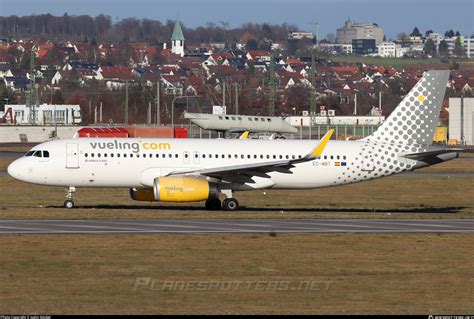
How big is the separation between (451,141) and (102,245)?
106700 millimetres

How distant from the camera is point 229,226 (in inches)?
1794

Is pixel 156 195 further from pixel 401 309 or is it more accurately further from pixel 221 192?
pixel 401 309

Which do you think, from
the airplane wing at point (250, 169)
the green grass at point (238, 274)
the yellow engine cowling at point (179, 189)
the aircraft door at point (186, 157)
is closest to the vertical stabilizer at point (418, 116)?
the airplane wing at point (250, 169)

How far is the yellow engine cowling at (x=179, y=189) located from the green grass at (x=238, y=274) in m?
9.97

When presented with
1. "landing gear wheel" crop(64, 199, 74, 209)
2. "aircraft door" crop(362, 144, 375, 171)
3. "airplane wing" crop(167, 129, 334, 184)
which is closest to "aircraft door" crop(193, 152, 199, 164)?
"airplane wing" crop(167, 129, 334, 184)

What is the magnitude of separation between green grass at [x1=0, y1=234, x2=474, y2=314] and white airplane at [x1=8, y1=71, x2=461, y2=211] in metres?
11.8

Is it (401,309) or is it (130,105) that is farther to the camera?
(130,105)

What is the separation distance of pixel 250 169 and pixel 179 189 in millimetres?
3495

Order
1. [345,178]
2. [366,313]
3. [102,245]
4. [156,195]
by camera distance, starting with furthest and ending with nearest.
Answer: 1. [345,178]
2. [156,195]
3. [102,245]
4. [366,313]

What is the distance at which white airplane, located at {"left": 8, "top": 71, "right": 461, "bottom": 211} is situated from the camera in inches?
2085

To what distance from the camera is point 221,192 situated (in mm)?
53938

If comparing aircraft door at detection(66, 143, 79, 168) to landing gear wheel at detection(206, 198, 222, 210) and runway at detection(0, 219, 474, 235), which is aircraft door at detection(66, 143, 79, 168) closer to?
landing gear wheel at detection(206, 198, 222, 210)

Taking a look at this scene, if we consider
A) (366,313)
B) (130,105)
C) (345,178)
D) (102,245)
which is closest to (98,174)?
(345,178)

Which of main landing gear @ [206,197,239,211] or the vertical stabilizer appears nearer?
main landing gear @ [206,197,239,211]
